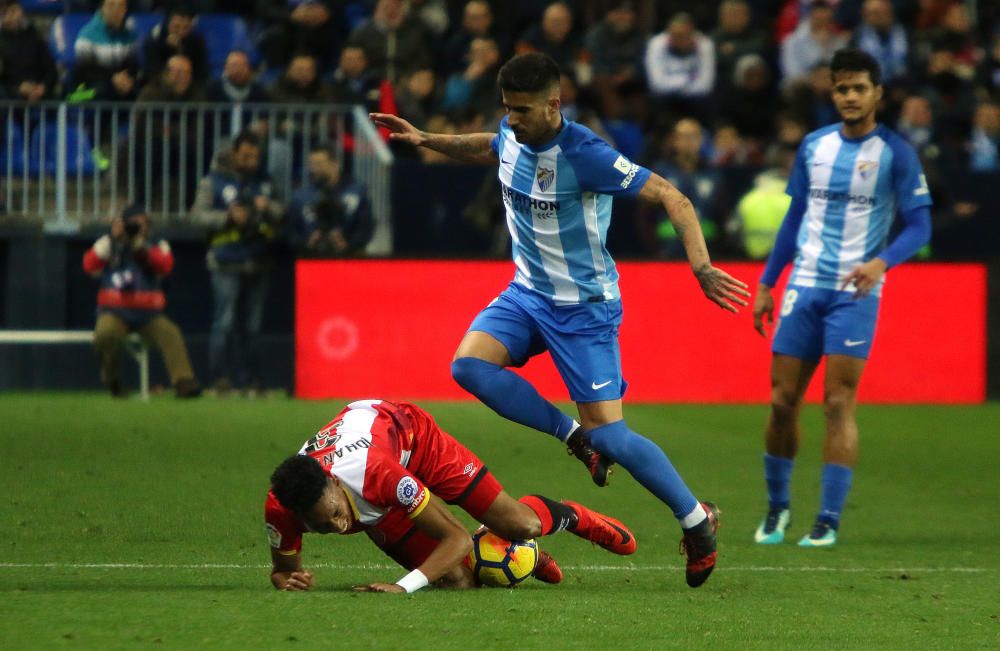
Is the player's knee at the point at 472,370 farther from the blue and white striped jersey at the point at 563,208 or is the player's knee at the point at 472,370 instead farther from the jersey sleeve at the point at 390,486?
the jersey sleeve at the point at 390,486

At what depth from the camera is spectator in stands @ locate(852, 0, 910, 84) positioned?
1720 centimetres

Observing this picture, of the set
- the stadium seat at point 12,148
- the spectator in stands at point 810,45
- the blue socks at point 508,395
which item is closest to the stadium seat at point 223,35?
the stadium seat at point 12,148

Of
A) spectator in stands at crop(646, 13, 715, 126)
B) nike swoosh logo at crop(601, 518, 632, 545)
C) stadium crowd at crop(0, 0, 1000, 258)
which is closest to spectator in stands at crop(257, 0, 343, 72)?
stadium crowd at crop(0, 0, 1000, 258)

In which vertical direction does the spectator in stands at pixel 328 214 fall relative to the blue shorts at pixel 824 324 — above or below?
below

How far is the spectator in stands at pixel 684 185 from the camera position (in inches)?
596

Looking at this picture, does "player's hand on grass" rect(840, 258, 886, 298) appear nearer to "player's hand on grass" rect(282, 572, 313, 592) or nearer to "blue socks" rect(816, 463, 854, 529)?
"blue socks" rect(816, 463, 854, 529)

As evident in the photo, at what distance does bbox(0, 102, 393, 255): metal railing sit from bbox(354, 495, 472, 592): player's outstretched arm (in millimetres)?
9647

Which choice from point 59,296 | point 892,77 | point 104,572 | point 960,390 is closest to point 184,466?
point 104,572

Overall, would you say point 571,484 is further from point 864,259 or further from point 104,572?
point 104,572

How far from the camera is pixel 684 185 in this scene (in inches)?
599

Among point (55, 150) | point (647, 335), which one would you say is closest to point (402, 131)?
point (647, 335)

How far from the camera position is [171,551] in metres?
7.36

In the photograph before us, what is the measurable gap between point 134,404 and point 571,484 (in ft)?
17.0

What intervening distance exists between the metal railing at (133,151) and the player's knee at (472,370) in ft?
29.6
